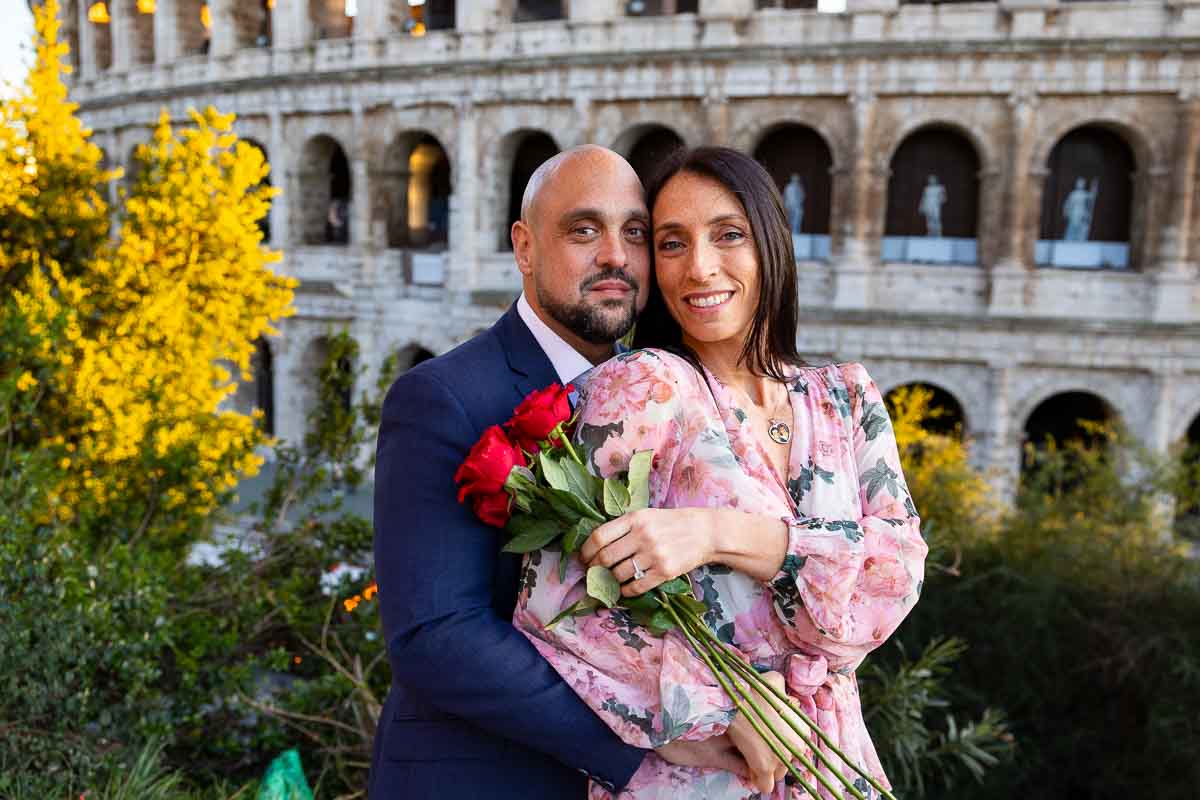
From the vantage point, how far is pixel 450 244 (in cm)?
1973

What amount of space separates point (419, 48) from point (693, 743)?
1954 cm

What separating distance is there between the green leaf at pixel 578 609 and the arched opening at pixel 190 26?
2460 cm

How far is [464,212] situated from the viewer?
19.5 m

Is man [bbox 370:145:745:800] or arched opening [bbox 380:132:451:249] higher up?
arched opening [bbox 380:132:451:249]

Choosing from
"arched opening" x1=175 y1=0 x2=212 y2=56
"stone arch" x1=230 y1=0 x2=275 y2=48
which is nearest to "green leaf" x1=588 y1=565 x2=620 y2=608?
"stone arch" x1=230 y1=0 x2=275 y2=48

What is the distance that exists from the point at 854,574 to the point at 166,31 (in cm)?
2558

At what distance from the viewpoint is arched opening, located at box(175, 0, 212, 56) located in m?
23.2

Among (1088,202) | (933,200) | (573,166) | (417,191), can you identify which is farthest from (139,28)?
(573,166)

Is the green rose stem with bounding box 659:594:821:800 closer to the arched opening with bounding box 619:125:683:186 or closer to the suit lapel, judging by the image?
the suit lapel

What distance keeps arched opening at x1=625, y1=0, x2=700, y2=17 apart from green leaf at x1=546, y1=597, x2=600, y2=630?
19507 mm

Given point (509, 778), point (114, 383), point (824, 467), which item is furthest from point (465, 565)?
point (114, 383)

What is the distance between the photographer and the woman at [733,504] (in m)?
2.15

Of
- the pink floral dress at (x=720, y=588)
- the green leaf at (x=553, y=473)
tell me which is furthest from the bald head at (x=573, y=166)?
the green leaf at (x=553, y=473)

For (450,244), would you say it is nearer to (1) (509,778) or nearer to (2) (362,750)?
(2) (362,750)
